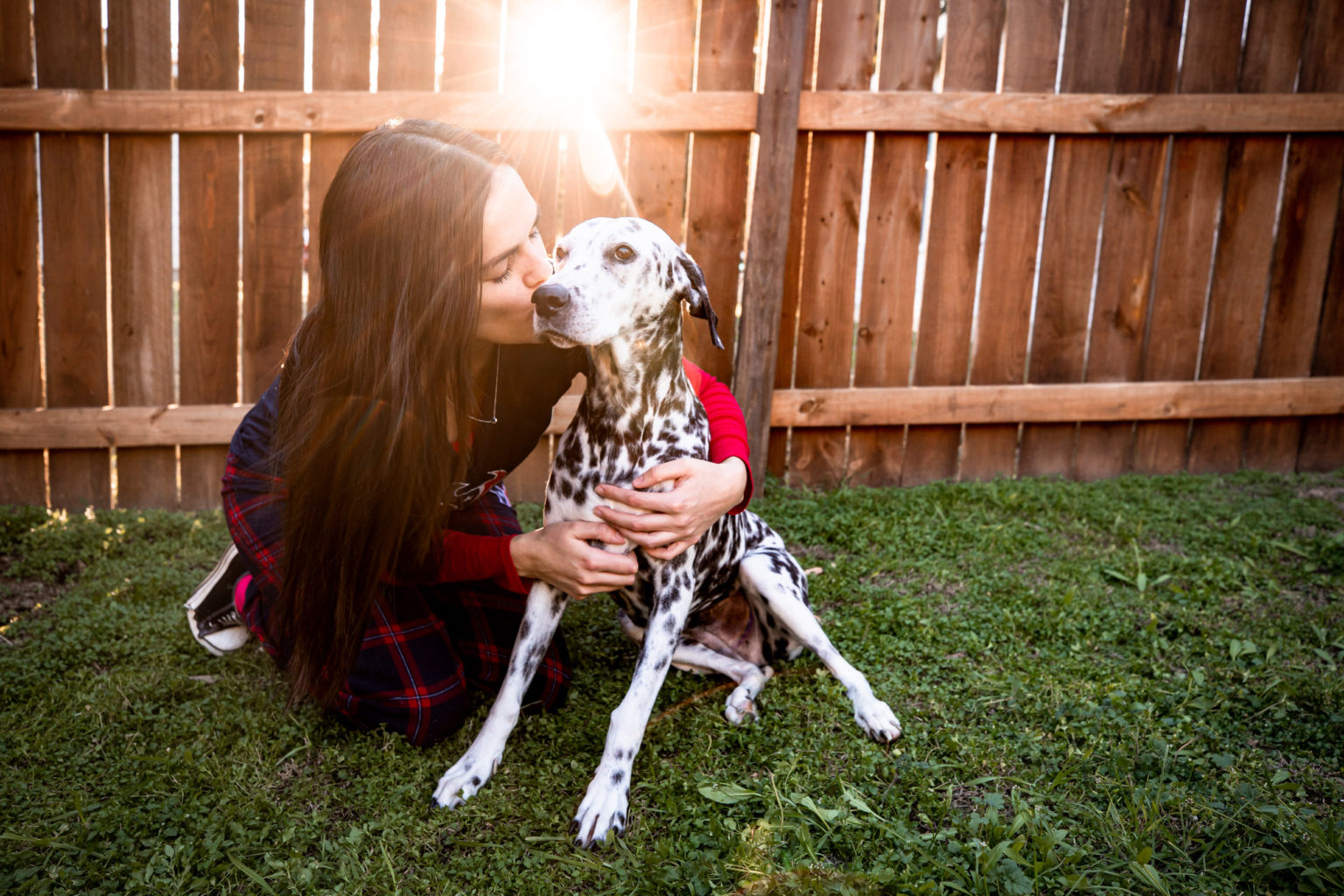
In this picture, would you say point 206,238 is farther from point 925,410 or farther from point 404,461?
point 925,410

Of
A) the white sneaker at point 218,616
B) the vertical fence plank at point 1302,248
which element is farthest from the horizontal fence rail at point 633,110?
the white sneaker at point 218,616

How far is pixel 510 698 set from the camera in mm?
2678

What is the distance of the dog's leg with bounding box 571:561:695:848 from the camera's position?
7.92 ft

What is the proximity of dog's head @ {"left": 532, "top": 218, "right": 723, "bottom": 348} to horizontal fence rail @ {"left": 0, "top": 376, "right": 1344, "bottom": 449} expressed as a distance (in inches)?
86.4

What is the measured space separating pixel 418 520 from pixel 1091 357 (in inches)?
175

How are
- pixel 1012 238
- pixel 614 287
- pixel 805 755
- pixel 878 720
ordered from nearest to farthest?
pixel 614 287, pixel 805 755, pixel 878 720, pixel 1012 238

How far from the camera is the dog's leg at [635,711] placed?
241 centimetres

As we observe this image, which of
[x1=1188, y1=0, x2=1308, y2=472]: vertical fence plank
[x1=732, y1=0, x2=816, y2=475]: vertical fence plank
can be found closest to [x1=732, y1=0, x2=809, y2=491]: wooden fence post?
[x1=732, y1=0, x2=816, y2=475]: vertical fence plank

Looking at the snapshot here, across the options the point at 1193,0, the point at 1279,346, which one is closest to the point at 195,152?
the point at 1193,0

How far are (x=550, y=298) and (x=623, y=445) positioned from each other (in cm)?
50

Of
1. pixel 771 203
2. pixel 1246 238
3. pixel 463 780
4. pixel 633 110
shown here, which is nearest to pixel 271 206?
pixel 633 110

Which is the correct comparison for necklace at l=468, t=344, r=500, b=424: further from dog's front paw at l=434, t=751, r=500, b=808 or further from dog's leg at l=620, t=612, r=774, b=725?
dog's front paw at l=434, t=751, r=500, b=808

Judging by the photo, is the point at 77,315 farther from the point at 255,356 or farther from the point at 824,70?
the point at 824,70

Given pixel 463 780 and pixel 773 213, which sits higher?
pixel 773 213
